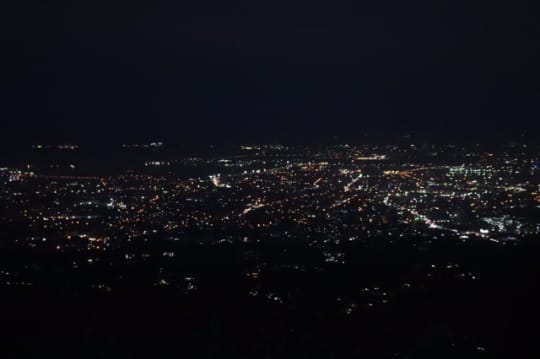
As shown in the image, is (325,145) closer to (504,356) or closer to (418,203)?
(418,203)

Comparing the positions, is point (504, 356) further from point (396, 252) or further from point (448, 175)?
point (448, 175)

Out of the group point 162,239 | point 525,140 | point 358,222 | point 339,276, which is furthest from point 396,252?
point 525,140

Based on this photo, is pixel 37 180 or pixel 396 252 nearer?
pixel 396 252

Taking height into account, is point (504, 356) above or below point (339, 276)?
above

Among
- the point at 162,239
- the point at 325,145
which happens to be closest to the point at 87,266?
the point at 162,239

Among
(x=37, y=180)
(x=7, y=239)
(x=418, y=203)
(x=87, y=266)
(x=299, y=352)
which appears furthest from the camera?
(x=37, y=180)

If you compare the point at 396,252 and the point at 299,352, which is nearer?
the point at 299,352

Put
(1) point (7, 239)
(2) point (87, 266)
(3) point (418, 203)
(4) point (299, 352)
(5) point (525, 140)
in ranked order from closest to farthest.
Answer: (4) point (299, 352), (2) point (87, 266), (1) point (7, 239), (3) point (418, 203), (5) point (525, 140)

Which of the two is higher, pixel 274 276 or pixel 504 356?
pixel 504 356

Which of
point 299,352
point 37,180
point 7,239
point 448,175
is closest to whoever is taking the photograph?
point 299,352

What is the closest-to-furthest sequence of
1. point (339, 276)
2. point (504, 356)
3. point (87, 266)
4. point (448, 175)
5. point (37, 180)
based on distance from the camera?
point (504, 356)
point (339, 276)
point (87, 266)
point (37, 180)
point (448, 175)
